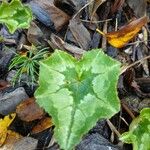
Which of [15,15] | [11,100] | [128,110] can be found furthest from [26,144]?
[15,15]

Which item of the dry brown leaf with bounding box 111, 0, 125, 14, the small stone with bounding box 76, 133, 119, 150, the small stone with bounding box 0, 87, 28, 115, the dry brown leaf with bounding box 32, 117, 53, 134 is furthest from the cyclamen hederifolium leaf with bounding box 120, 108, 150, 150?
the dry brown leaf with bounding box 111, 0, 125, 14

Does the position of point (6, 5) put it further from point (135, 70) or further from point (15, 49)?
point (135, 70)

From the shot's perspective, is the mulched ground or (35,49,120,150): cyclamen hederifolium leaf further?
the mulched ground

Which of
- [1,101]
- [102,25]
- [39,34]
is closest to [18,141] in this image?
[1,101]

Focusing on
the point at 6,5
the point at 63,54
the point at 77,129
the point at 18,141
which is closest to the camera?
the point at 77,129

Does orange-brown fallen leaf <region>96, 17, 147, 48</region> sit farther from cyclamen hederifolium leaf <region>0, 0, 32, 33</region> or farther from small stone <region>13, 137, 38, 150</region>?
small stone <region>13, 137, 38, 150</region>

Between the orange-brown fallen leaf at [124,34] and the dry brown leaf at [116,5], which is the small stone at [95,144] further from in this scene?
the dry brown leaf at [116,5]

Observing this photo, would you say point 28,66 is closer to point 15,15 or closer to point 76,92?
point 15,15
